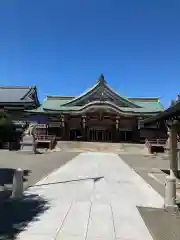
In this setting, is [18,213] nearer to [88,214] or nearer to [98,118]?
[88,214]

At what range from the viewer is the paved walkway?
16.8ft

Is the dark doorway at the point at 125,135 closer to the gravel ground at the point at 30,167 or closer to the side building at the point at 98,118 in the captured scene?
the side building at the point at 98,118

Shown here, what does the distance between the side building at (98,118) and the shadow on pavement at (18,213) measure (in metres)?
33.8

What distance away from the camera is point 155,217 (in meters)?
6.37

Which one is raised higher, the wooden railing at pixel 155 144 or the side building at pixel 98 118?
the side building at pixel 98 118

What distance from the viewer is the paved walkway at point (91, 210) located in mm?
5117

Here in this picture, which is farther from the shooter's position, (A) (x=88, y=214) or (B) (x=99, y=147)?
(B) (x=99, y=147)

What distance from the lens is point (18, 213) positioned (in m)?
6.36

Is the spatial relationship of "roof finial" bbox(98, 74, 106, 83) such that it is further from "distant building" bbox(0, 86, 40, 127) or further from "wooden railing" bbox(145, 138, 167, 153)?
"wooden railing" bbox(145, 138, 167, 153)

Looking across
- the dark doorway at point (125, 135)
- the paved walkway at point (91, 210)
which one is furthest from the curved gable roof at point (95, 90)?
the paved walkway at point (91, 210)

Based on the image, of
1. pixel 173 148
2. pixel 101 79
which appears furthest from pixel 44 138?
pixel 173 148

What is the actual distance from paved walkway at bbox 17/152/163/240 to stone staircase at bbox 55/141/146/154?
2566 cm

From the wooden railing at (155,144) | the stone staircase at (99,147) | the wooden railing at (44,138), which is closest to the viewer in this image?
the wooden railing at (155,144)

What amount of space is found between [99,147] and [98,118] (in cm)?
677
